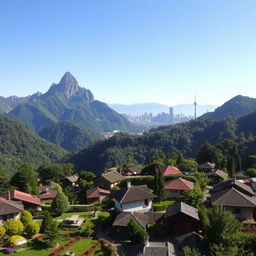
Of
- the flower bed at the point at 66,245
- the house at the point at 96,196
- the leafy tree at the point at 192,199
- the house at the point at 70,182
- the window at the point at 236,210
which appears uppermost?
the leafy tree at the point at 192,199

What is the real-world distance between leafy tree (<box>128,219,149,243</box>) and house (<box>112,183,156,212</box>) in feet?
25.0

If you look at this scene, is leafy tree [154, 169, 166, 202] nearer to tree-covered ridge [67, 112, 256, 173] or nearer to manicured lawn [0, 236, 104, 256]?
manicured lawn [0, 236, 104, 256]

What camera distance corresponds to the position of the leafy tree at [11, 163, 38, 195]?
52.4 meters

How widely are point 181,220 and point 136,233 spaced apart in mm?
5845

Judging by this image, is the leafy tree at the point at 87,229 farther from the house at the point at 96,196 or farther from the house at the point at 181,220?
the house at the point at 96,196

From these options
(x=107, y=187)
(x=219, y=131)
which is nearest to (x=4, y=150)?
(x=219, y=131)

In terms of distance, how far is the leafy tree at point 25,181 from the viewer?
52.4 metres

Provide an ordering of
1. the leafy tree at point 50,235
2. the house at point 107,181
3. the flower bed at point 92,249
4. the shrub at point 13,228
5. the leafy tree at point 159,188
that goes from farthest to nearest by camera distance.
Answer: the house at point 107,181 < the leafy tree at point 159,188 < the shrub at point 13,228 < the leafy tree at point 50,235 < the flower bed at point 92,249

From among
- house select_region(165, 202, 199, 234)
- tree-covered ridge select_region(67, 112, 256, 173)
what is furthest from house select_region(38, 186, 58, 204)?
tree-covered ridge select_region(67, 112, 256, 173)

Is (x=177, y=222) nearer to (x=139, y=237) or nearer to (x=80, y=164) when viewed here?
(x=139, y=237)

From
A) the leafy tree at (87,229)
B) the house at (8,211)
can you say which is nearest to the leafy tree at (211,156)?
the leafy tree at (87,229)

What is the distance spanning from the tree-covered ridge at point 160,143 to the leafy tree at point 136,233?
119274 millimetres

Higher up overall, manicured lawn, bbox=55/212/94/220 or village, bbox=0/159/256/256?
village, bbox=0/159/256/256

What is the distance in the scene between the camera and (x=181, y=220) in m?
31.6
